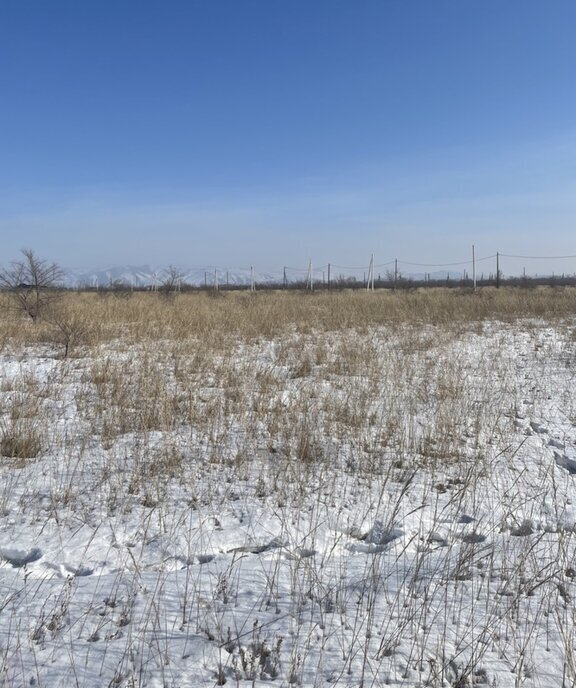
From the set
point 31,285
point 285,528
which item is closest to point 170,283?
point 31,285

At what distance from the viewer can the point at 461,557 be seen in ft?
6.65

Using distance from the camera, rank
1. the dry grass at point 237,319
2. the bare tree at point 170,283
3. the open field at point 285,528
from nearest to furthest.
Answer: the open field at point 285,528
the dry grass at point 237,319
the bare tree at point 170,283

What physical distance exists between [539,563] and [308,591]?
1.13 m

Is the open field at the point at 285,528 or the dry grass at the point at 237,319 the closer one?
the open field at the point at 285,528

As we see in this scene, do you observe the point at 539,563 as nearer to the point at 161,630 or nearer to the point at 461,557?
the point at 461,557

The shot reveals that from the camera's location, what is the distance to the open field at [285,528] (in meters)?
1.49

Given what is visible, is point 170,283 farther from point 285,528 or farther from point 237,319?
point 285,528

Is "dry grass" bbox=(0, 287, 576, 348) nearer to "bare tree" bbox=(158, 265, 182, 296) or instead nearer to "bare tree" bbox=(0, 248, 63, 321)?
"bare tree" bbox=(0, 248, 63, 321)

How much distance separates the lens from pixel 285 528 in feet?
7.74

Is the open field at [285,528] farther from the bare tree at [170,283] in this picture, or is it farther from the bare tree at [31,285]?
the bare tree at [170,283]

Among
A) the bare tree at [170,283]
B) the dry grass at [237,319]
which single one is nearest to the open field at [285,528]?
the dry grass at [237,319]

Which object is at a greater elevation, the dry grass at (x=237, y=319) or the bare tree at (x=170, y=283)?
the bare tree at (x=170, y=283)

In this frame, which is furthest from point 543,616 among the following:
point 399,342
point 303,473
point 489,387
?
point 399,342

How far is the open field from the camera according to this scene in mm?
1485
